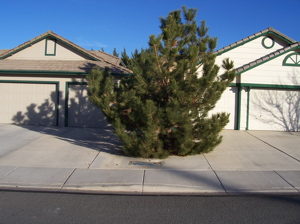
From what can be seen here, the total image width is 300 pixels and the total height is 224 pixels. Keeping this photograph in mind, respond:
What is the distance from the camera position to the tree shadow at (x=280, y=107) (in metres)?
13.7

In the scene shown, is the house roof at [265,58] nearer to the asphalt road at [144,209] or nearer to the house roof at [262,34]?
the house roof at [262,34]

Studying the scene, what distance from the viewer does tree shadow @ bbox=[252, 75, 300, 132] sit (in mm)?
13694

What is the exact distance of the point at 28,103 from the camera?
45.8 feet

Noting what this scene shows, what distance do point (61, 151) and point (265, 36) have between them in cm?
1119

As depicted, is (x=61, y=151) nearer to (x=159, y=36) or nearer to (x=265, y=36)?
(x=159, y=36)

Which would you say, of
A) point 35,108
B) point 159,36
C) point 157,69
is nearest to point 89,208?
point 157,69

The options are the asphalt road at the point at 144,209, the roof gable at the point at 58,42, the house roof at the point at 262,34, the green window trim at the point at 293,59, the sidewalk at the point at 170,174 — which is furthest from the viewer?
the house roof at the point at 262,34

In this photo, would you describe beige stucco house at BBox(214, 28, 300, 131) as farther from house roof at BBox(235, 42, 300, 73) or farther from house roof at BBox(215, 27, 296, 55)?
house roof at BBox(215, 27, 296, 55)

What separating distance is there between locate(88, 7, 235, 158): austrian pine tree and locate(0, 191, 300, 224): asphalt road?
2677 mm

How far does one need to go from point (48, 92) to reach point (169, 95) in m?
7.59

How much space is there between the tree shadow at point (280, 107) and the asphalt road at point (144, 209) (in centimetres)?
864

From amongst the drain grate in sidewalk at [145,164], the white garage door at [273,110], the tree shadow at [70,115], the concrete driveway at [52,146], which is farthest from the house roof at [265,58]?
the drain grate in sidewalk at [145,164]

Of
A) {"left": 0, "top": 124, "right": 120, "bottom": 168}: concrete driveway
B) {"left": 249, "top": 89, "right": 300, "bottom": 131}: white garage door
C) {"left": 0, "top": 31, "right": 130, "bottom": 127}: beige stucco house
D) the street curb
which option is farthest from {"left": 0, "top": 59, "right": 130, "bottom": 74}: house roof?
the street curb

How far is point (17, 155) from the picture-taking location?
8.48m
